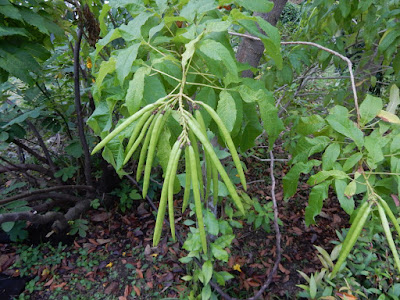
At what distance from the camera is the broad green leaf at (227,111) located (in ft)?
2.27

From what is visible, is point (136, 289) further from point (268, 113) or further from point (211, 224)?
point (268, 113)

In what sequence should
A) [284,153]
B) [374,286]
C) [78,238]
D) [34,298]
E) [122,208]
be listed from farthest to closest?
[284,153]
[122,208]
[78,238]
[34,298]
[374,286]

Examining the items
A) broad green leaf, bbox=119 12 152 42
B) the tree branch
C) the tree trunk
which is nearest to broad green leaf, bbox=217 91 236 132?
broad green leaf, bbox=119 12 152 42

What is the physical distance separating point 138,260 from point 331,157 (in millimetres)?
2093

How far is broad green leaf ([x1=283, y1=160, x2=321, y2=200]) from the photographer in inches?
38.0

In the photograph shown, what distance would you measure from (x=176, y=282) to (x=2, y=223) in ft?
4.80

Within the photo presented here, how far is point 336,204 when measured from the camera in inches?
120

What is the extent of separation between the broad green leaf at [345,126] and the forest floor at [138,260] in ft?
5.65

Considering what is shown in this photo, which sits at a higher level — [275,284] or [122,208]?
[122,208]

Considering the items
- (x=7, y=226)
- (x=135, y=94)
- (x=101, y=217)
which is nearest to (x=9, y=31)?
(x=135, y=94)

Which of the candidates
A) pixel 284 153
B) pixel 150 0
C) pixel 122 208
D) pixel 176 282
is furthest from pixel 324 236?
pixel 150 0

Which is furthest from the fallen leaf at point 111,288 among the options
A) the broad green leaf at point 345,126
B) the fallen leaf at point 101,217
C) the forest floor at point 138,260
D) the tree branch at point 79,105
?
the broad green leaf at point 345,126

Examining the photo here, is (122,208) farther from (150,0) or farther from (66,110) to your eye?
(150,0)

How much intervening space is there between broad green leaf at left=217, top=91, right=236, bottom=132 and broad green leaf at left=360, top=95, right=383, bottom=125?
1.79 ft
